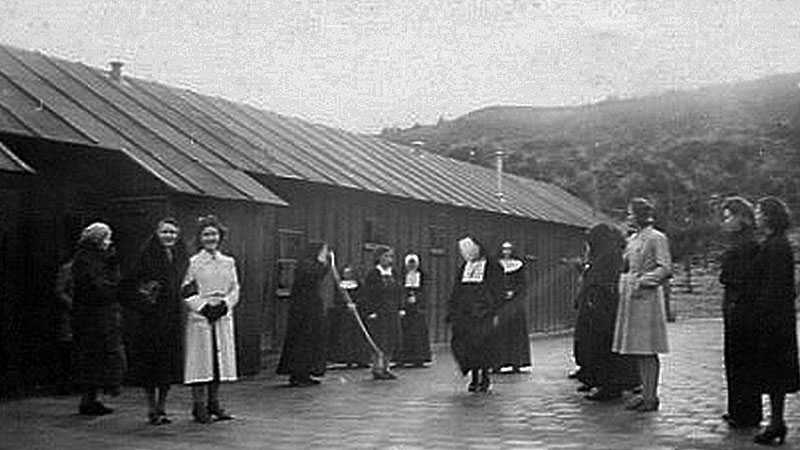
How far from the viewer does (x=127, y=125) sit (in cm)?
1580

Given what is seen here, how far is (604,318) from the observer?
12.0 m

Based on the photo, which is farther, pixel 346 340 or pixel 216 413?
pixel 346 340

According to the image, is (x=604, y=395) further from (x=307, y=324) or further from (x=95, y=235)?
(x=95, y=235)

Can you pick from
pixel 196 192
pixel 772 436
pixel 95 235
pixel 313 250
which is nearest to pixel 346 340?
pixel 313 250

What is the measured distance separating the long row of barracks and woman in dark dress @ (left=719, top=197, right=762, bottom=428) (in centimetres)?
662

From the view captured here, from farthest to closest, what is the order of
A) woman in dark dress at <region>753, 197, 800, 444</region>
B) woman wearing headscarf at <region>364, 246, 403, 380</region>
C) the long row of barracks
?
woman wearing headscarf at <region>364, 246, 403, 380</region> < the long row of barracks < woman in dark dress at <region>753, 197, 800, 444</region>

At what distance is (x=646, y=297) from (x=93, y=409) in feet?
17.2

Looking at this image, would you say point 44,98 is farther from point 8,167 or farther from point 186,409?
point 186,409

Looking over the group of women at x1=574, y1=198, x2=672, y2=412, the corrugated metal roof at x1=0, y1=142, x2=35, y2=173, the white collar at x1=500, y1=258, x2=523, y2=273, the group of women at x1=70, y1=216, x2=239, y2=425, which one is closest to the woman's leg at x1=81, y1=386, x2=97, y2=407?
the group of women at x1=70, y1=216, x2=239, y2=425

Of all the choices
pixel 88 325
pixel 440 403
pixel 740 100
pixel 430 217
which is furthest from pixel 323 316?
pixel 740 100

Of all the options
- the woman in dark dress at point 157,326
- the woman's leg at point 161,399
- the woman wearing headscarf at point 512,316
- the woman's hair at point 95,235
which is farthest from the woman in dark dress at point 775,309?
the woman's hair at point 95,235

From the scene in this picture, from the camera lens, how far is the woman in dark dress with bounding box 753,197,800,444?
867 centimetres

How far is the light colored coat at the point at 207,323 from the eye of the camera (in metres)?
9.65

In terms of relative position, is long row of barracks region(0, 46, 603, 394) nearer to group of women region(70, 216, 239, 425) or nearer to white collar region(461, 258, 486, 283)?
group of women region(70, 216, 239, 425)
